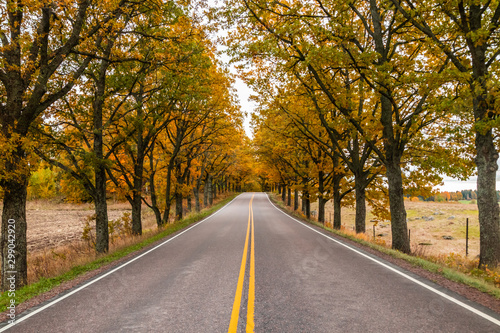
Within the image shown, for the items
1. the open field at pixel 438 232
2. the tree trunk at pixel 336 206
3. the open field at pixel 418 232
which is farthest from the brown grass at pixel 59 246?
the open field at pixel 438 232

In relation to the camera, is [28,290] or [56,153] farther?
[56,153]

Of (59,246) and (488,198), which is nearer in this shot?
(488,198)

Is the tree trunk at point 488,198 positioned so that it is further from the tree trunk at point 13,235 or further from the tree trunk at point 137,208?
the tree trunk at point 137,208

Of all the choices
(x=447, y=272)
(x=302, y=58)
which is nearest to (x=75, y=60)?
(x=302, y=58)

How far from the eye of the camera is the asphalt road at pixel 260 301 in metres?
3.92

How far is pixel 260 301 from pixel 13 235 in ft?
22.3

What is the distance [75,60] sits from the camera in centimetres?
972

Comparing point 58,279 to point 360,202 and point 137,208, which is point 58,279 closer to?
point 137,208

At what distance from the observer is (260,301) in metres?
4.73

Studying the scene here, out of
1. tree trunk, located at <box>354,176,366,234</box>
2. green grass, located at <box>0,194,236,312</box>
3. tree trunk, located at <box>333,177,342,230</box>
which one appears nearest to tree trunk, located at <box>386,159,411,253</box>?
tree trunk, located at <box>354,176,366,234</box>

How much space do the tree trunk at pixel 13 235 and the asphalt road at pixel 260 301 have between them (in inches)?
90.4

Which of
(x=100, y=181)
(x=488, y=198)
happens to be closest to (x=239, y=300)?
(x=488, y=198)

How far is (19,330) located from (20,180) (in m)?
4.13

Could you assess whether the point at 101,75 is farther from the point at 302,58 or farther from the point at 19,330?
the point at 19,330
